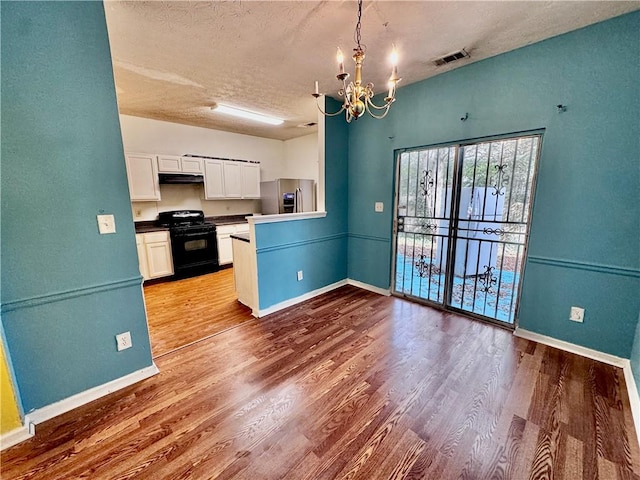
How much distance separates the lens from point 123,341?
6.50 feet

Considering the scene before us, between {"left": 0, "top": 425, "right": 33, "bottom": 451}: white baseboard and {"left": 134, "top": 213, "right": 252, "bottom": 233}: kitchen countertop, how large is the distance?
2.98 meters

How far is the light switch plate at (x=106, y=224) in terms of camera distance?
178 centimetres

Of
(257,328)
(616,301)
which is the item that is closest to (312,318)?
(257,328)

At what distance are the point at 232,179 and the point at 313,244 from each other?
275 centimetres

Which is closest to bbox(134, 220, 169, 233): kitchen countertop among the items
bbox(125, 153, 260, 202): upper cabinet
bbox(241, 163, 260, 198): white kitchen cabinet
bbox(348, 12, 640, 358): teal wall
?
bbox(125, 153, 260, 202): upper cabinet

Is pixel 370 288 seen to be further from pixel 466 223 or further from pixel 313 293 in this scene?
pixel 466 223

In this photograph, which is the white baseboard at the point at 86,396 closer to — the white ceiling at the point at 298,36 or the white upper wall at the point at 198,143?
the white ceiling at the point at 298,36

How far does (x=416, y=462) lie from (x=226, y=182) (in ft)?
16.8

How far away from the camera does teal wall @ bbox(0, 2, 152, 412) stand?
1.48 metres

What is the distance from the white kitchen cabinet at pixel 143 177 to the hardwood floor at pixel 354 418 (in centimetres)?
300

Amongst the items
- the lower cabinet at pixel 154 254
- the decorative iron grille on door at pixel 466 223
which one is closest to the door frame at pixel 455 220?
the decorative iron grille on door at pixel 466 223

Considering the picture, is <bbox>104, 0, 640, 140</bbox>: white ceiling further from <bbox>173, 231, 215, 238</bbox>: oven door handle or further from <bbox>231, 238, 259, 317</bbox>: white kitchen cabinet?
<bbox>173, 231, 215, 238</bbox>: oven door handle

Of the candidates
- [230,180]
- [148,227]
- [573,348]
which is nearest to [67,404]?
[148,227]

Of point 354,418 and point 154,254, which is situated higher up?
point 154,254
